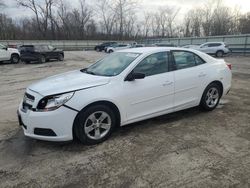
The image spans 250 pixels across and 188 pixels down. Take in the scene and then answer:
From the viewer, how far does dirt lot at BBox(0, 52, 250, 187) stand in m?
3.10

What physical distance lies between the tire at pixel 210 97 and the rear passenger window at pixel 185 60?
623 mm

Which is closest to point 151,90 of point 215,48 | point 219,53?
point 215,48

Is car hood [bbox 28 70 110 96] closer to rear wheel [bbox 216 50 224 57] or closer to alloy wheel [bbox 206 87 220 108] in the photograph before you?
alloy wheel [bbox 206 87 220 108]

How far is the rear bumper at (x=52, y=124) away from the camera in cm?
369

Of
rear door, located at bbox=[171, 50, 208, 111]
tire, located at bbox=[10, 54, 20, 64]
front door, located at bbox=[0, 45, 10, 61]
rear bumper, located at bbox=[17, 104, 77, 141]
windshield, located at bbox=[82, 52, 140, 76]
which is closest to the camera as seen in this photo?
rear bumper, located at bbox=[17, 104, 77, 141]

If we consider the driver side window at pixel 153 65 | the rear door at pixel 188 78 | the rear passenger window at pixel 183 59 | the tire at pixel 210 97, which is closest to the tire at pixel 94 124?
the driver side window at pixel 153 65

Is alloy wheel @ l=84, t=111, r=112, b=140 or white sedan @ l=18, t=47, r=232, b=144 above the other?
white sedan @ l=18, t=47, r=232, b=144

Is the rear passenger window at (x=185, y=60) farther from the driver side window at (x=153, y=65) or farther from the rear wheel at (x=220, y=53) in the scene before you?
the rear wheel at (x=220, y=53)

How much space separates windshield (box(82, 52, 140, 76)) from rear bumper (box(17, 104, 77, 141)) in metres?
1.19

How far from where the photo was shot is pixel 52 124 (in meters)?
3.71

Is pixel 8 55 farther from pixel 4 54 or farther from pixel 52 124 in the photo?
pixel 52 124

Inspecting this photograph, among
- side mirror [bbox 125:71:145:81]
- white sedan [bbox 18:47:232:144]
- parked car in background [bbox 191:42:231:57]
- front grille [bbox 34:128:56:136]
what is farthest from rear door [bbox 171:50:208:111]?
parked car in background [bbox 191:42:231:57]

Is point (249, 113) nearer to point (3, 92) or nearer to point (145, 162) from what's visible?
point (145, 162)

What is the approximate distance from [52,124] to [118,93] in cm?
117
